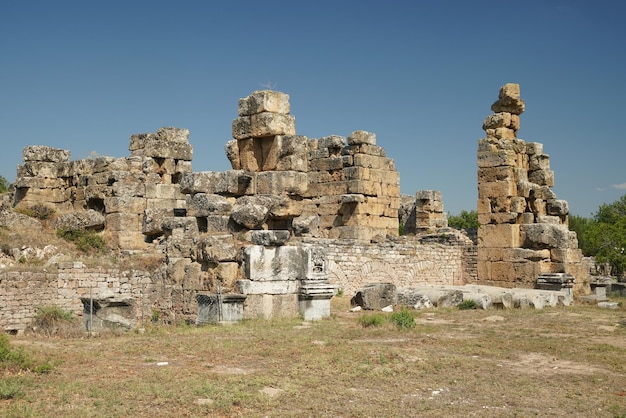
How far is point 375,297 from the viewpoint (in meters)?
14.4

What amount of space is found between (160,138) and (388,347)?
453 inches

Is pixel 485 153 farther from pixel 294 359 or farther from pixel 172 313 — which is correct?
pixel 294 359

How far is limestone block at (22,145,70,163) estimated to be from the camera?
19.9 meters

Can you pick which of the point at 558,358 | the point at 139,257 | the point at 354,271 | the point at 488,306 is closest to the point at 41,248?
the point at 139,257

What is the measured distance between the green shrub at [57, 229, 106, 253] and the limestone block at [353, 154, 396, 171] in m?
8.09

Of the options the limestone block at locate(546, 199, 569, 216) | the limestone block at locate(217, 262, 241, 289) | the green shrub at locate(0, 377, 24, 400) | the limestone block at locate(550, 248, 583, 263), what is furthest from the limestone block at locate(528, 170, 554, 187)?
the green shrub at locate(0, 377, 24, 400)

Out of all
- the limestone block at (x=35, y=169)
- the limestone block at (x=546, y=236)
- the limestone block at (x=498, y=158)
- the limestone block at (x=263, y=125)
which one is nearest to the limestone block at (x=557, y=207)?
the limestone block at (x=546, y=236)

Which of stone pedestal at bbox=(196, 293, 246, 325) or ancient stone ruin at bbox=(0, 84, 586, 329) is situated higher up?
ancient stone ruin at bbox=(0, 84, 586, 329)

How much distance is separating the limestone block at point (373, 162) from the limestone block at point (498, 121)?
368cm

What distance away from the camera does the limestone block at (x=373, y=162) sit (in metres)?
21.6

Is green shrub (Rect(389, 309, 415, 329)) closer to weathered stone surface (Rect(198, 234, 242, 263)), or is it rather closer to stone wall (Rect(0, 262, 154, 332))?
weathered stone surface (Rect(198, 234, 242, 263))

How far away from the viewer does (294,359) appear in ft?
28.3

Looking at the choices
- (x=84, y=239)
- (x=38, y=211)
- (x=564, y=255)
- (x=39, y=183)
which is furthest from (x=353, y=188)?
(x=39, y=183)

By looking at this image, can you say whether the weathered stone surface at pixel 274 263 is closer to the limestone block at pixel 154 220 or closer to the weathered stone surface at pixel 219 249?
the weathered stone surface at pixel 219 249
